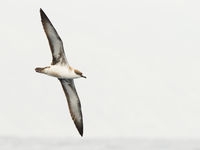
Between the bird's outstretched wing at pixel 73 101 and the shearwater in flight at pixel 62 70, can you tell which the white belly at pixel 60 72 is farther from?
the bird's outstretched wing at pixel 73 101

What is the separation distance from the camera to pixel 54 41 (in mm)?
28406

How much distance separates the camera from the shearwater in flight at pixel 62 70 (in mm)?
27906

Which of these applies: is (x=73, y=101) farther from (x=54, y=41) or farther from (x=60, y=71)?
(x=54, y=41)

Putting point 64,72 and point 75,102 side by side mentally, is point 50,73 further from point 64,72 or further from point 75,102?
Result: point 75,102

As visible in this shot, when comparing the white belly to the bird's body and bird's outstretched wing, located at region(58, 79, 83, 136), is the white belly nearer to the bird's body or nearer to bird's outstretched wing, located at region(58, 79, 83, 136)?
the bird's body

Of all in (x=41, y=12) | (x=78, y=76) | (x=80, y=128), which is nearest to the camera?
(x=41, y=12)

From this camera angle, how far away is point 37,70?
29.3m

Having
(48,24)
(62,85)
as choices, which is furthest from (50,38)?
(62,85)

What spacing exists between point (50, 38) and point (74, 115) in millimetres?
5473

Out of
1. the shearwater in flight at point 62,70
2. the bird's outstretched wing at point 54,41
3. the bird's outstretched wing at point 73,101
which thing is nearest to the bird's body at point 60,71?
the shearwater in flight at point 62,70

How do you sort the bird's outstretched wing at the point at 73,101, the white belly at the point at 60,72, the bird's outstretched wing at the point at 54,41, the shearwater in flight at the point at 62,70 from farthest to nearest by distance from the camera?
the bird's outstretched wing at the point at 73,101 < the white belly at the point at 60,72 < the shearwater in flight at the point at 62,70 < the bird's outstretched wing at the point at 54,41

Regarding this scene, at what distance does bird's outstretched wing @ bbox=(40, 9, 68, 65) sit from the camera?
27.6m

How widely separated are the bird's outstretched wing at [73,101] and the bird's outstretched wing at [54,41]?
7.60ft

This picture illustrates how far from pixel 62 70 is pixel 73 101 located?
3076mm
